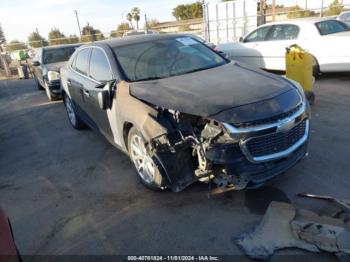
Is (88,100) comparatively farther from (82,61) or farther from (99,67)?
(82,61)

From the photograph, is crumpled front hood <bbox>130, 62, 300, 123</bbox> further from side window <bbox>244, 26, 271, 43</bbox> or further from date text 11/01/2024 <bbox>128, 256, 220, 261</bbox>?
side window <bbox>244, 26, 271, 43</bbox>

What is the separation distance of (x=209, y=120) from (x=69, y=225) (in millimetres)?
1825

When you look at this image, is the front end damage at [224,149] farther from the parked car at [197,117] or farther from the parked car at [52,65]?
the parked car at [52,65]

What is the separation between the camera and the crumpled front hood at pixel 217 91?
10.5 ft

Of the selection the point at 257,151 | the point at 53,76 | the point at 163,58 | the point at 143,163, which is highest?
the point at 163,58

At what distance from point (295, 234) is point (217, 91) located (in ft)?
5.12

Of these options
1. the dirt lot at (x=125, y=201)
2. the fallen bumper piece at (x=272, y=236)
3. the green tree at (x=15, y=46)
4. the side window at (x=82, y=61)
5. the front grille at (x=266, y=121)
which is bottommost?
the dirt lot at (x=125, y=201)

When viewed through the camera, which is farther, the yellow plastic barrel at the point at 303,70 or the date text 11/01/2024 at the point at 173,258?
the yellow plastic barrel at the point at 303,70

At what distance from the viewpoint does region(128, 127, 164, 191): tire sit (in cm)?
362

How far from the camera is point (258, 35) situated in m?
9.48

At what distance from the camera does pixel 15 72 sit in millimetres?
21312

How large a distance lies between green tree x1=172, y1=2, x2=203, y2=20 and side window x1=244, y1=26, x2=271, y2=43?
45036mm

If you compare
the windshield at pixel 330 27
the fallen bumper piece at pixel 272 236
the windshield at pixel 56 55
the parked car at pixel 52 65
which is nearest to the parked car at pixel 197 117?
the fallen bumper piece at pixel 272 236

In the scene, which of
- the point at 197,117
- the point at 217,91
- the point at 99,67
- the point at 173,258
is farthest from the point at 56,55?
the point at 173,258
